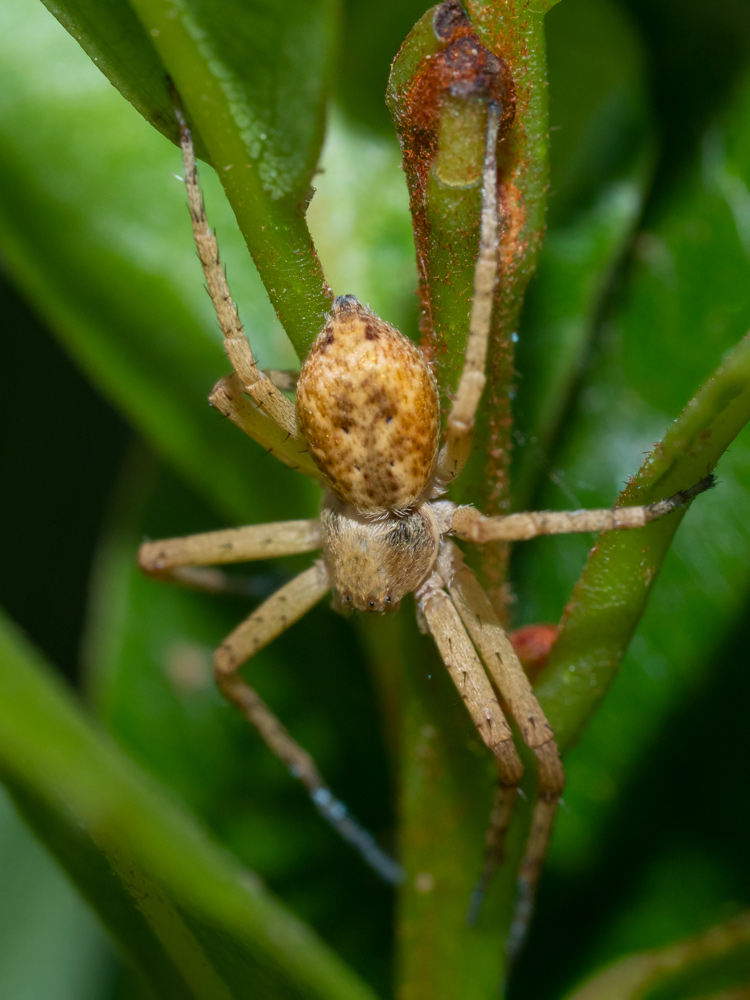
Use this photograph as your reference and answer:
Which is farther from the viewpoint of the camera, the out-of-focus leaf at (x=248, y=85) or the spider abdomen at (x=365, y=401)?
the spider abdomen at (x=365, y=401)

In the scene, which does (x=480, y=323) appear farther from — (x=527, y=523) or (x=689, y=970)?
(x=689, y=970)

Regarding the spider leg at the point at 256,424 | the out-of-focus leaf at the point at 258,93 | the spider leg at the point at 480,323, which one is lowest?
the spider leg at the point at 480,323

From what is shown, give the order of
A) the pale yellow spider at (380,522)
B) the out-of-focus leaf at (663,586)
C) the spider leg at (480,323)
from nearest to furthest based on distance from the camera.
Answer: the spider leg at (480,323) → the pale yellow spider at (380,522) → the out-of-focus leaf at (663,586)

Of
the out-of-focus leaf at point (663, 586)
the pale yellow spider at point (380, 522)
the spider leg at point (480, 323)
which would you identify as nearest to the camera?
the spider leg at point (480, 323)

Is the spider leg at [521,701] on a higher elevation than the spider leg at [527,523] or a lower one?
lower

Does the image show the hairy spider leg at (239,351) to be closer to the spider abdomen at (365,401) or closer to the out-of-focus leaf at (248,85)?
the spider abdomen at (365,401)

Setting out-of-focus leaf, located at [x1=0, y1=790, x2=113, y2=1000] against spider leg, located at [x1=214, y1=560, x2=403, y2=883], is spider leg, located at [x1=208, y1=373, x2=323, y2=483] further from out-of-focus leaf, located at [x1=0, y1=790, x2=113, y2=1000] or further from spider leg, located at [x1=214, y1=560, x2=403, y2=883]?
out-of-focus leaf, located at [x1=0, y1=790, x2=113, y2=1000]

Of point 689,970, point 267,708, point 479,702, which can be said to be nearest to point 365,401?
point 479,702

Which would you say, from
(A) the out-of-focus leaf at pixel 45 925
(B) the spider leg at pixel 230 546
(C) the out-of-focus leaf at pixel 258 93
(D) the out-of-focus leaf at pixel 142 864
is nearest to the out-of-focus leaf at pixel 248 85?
(C) the out-of-focus leaf at pixel 258 93
